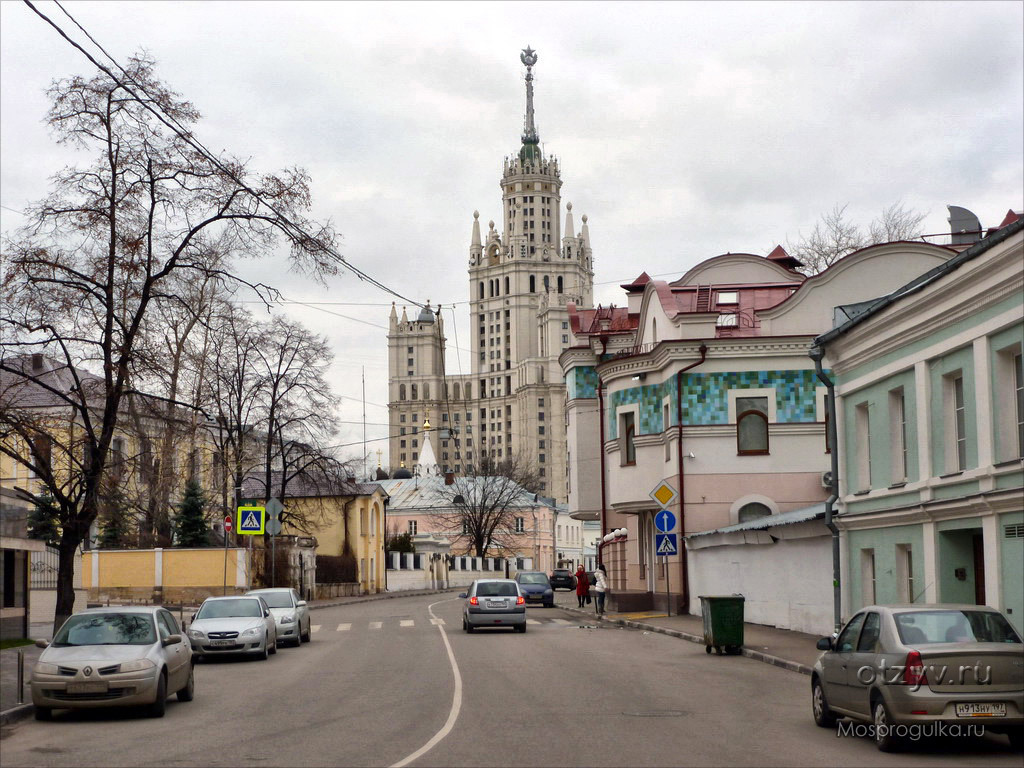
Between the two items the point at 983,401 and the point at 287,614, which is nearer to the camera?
the point at 983,401

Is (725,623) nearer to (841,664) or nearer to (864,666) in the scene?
(841,664)

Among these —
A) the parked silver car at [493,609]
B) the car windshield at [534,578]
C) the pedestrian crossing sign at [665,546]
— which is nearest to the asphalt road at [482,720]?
the parked silver car at [493,609]

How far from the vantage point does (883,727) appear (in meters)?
11.7

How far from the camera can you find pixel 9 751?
12.9 m

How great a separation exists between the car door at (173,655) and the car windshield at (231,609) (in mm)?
8534

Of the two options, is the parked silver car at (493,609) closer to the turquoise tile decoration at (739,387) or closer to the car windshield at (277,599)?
the car windshield at (277,599)

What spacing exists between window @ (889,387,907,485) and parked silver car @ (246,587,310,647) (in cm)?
1389

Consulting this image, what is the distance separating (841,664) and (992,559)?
5.81 meters

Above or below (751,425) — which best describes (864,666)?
below

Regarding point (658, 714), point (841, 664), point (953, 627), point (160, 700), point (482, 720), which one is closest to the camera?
point (953, 627)

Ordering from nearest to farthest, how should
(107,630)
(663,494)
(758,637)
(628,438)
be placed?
1. (107,630)
2. (758,637)
3. (663,494)
4. (628,438)

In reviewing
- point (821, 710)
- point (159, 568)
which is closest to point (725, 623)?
point (821, 710)

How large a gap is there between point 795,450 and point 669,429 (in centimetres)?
383

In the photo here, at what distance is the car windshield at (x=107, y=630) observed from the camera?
633 inches
